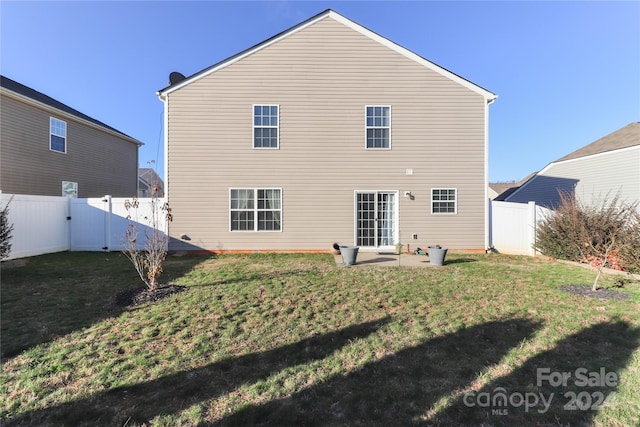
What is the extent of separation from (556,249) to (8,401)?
1280 cm

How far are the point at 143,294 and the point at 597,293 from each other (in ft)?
28.8

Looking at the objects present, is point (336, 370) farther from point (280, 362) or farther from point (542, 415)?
point (542, 415)

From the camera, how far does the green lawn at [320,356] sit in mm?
2461

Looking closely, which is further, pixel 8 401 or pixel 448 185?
pixel 448 185

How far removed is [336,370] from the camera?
3.03m

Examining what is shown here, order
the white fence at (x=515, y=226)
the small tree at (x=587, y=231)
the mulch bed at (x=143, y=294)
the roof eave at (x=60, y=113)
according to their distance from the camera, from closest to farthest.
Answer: the mulch bed at (x=143, y=294) < the small tree at (x=587, y=231) < the white fence at (x=515, y=226) < the roof eave at (x=60, y=113)

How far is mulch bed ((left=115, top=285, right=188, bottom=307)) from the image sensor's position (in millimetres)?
5068

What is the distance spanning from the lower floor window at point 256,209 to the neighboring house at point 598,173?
458 inches

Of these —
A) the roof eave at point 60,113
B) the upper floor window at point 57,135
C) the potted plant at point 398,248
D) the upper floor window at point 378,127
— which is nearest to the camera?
the potted plant at point 398,248

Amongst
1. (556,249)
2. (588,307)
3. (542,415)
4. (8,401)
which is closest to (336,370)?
(542,415)

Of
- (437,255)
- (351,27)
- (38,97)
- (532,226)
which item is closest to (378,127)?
(351,27)

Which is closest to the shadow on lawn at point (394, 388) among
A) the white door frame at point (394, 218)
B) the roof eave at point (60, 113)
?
the white door frame at point (394, 218)

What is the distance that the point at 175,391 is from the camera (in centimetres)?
267

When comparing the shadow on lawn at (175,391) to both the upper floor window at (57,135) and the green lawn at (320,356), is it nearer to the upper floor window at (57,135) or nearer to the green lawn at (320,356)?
the green lawn at (320,356)
